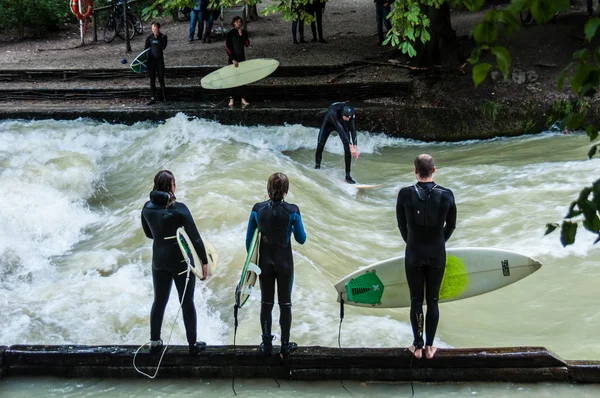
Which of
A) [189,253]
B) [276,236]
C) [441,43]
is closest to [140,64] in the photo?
[441,43]

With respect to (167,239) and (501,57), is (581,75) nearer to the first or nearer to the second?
(501,57)

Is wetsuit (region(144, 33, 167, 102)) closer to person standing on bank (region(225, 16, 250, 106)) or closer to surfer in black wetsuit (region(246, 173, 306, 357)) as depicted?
person standing on bank (region(225, 16, 250, 106))

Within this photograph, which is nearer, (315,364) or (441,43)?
(315,364)

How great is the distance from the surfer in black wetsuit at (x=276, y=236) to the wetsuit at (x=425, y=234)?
749 mm

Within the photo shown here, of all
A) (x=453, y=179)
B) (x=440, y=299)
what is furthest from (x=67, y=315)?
(x=453, y=179)

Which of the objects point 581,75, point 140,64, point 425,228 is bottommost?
point 140,64

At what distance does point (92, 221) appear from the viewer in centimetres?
1100

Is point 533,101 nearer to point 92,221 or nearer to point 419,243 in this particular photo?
point 92,221

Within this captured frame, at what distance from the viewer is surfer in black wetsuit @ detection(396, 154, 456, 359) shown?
16.9 ft

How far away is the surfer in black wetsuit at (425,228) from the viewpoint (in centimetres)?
514

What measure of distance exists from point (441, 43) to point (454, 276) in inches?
445

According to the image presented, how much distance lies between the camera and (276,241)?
5.41 m

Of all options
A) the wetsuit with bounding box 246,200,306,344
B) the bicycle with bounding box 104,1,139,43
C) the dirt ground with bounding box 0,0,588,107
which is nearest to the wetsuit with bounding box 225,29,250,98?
the dirt ground with bounding box 0,0,588,107

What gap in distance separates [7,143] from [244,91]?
15.6 feet
